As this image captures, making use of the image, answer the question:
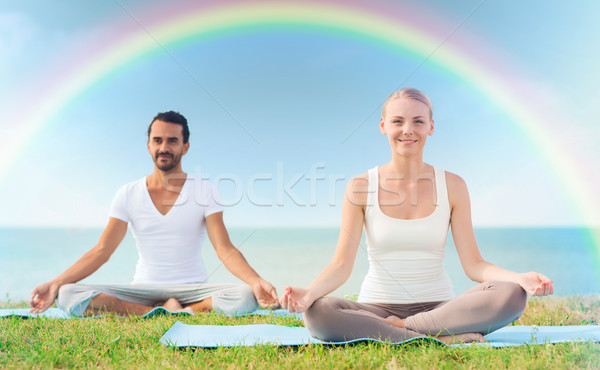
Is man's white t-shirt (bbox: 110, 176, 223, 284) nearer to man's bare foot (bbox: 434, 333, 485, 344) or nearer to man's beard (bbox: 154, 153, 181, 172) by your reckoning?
man's beard (bbox: 154, 153, 181, 172)

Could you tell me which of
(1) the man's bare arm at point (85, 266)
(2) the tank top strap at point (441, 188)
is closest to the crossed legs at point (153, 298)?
(1) the man's bare arm at point (85, 266)

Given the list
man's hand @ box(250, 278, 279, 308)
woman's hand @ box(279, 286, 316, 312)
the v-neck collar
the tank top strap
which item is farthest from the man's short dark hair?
woman's hand @ box(279, 286, 316, 312)

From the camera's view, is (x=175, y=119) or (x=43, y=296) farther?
(x=175, y=119)

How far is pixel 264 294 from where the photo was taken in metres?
4.72

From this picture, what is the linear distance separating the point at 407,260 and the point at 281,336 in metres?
1.01

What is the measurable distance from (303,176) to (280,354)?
8363 mm

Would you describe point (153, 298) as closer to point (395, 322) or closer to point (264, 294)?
point (264, 294)

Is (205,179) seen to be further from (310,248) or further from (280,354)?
(310,248)

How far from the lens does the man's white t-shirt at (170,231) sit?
208 inches

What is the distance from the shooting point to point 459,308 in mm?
3014

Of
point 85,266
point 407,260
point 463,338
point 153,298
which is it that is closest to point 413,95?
point 407,260

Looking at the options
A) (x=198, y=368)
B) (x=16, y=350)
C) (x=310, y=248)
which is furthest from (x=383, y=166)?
(x=310, y=248)

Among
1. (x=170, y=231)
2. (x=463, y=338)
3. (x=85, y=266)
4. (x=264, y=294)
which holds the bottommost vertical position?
(x=463, y=338)

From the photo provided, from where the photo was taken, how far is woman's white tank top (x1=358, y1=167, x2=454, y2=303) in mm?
3410
